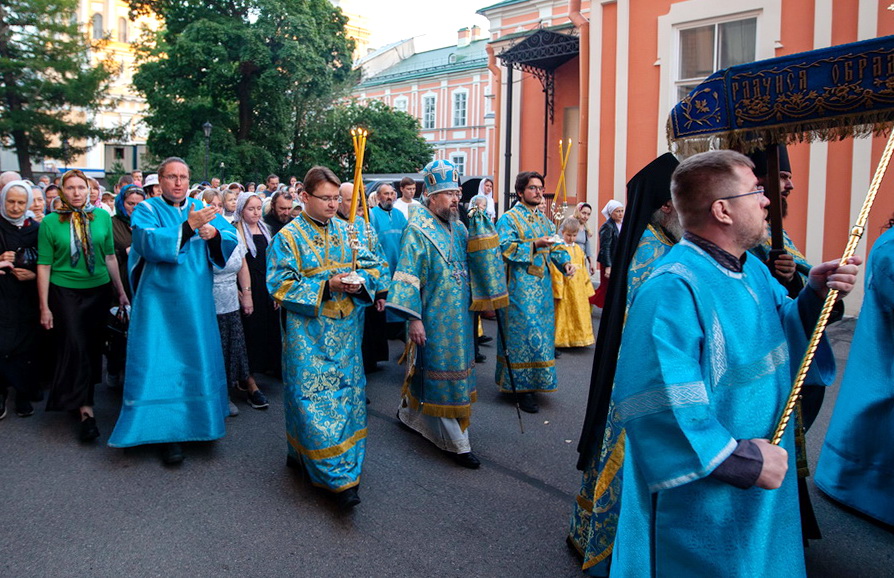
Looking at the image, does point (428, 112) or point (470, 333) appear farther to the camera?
point (428, 112)

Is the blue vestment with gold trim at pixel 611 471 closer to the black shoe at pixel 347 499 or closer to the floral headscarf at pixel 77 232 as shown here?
the black shoe at pixel 347 499

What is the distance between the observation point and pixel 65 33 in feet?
85.2

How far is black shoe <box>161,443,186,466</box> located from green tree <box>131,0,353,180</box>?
889 inches

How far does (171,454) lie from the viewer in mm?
4582

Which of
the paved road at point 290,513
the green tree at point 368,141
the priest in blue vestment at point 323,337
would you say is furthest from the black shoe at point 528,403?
the green tree at point 368,141

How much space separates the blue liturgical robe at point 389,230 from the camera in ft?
25.6

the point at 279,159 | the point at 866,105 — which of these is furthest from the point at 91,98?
the point at 866,105

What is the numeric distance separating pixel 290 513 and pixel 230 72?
2507 centimetres

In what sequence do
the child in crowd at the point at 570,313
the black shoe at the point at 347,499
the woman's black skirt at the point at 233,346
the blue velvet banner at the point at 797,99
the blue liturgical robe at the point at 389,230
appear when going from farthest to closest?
the child in crowd at the point at 570,313 → the blue liturgical robe at the point at 389,230 → the woman's black skirt at the point at 233,346 → the black shoe at the point at 347,499 → the blue velvet banner at the point at 797,99

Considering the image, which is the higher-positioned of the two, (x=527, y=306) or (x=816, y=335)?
(x=816, y=335)

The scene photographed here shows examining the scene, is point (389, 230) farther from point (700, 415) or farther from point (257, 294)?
point (700, 415)

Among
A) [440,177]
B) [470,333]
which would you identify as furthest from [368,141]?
[470,333]

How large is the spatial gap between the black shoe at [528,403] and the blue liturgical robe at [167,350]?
2.37 meters

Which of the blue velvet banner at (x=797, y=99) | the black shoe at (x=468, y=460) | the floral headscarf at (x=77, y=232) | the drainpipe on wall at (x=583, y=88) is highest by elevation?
the drainpipe on wall at (x=583, y=88)
